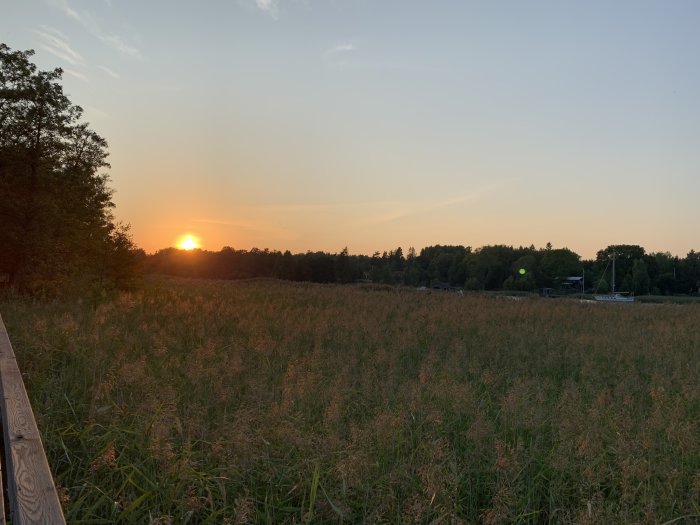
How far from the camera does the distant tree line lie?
89.1 meters

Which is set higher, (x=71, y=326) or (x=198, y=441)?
(x=71, y=326)

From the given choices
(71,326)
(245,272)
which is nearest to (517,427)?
(71,326)

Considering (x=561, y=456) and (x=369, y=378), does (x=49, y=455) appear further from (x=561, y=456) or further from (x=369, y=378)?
(x=561, y=456)

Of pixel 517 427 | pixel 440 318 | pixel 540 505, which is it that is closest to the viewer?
pixel 540 505

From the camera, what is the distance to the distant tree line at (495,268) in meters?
89.1

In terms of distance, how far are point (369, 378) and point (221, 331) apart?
5.32 m

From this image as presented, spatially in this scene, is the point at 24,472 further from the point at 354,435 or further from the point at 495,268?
the point at 495,268

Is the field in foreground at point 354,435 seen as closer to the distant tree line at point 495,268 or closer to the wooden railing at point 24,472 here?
the wooden railing at point 24,472

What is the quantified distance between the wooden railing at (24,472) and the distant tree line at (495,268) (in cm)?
7830

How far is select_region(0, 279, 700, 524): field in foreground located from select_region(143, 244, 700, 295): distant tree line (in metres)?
73.8

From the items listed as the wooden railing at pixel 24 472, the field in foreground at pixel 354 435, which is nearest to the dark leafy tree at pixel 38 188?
the field in foreground at pixel 354 435

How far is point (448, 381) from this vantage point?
7273mm


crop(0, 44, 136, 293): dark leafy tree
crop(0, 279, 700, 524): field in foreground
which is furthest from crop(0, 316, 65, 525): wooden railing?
crop(0, 44, 136, 293): dark leafy tree

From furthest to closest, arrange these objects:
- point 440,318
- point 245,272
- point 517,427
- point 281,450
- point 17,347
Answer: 1. point 245,272
2. point 440,318
3. point 17,347
4. point 517,427
5. point 281,450
